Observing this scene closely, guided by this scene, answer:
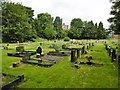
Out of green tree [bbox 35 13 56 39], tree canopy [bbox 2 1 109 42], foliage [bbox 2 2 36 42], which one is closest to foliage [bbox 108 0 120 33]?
tree canopy [bbox 2 1 109 42]

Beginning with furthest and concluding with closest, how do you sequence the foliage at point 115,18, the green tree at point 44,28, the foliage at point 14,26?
the green tree at point 44,28 < the foliage at point 14,26 < the foliage at point 115,18

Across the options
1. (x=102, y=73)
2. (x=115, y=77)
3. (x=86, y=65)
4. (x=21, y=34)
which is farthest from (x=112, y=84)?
(x=21, y=34)

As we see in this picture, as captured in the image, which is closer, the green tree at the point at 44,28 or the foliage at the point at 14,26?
the foliage at the point at 14,26

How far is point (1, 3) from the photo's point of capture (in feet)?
53.5

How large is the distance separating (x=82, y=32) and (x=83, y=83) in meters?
87.3

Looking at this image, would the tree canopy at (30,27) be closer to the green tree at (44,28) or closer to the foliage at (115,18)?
the green tree at (44,28)

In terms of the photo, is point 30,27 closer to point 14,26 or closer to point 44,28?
point 14,26

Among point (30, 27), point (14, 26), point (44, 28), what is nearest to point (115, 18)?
point (14, 26)

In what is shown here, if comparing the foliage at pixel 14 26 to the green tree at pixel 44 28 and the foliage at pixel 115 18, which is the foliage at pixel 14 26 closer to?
the green tree at pixel 44 28

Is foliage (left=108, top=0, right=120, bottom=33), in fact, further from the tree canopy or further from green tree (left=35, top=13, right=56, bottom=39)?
green tree (left=35, top=13, right=56, bottom=39)

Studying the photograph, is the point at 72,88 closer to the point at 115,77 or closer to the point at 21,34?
the point at 115,77

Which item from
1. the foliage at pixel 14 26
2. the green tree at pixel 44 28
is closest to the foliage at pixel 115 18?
the foliage at pixel 14 26

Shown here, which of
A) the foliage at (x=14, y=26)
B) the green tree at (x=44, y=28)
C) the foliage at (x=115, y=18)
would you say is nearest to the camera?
the foliage at (x=115, y=18)

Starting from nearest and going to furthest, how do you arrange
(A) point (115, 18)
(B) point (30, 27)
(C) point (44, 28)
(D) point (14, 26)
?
(A) point (115, 18) → (D) point (14, 26) → (B) point (30, 27) → (C) point (44, 28)
